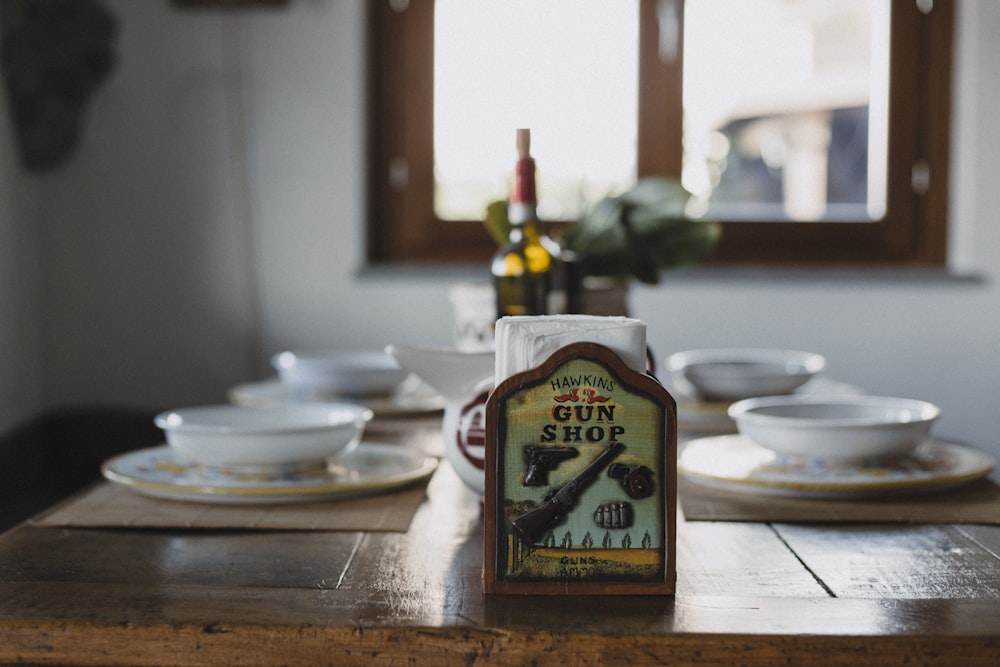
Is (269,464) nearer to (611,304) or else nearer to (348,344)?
(611,304)

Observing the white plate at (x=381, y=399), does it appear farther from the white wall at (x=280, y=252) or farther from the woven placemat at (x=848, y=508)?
the white wall at (x=280, y=252)

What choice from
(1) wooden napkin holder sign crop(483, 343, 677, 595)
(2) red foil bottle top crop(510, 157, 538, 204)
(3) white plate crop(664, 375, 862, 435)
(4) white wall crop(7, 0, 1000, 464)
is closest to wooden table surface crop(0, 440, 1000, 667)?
(1) wooden napkin holder sign crop(483, 343, 677, 595)

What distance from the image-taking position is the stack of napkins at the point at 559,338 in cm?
68

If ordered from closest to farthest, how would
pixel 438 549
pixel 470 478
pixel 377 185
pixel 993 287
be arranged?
pixel 438 549 < pixel 470 478 < pixel 993 287 < pixel 377 185

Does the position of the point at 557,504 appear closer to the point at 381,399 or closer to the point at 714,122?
the point at 381,399

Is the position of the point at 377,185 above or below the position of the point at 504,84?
below

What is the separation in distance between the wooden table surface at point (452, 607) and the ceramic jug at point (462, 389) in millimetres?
108

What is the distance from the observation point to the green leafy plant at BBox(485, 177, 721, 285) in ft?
4.83

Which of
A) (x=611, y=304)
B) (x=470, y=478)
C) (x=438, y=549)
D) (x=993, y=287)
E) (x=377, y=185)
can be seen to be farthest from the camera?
(x=377, y=185)

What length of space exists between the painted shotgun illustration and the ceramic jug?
0.74 feet

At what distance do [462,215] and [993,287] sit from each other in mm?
1335

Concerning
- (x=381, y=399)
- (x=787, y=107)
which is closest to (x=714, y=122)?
(x=787, y=107)

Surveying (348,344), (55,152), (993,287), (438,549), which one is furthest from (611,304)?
(55,152)

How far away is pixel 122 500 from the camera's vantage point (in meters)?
0.94
